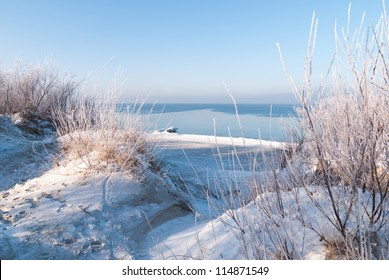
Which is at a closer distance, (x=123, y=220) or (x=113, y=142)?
(x=123, y=220)

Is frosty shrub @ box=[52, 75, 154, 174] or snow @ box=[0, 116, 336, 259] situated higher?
frosty shrub @ box=[52, 75, 154, 174]

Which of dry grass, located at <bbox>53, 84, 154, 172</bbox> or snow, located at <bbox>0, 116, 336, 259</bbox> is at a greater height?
dry grass, located at <bbox>53, 84, 154, 172</bbox>

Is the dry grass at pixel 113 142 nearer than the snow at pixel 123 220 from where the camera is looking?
No

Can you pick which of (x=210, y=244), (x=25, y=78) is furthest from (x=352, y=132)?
(x=25, y=78)

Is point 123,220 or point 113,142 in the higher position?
point 113,142

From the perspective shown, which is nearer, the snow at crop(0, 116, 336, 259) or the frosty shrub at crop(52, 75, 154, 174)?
the snow at crop(0, 116, 336, 259)

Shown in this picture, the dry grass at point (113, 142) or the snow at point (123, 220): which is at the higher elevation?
the dry grass at point (113, 142)

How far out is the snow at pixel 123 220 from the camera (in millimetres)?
2375

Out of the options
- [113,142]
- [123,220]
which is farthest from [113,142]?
[123,220]

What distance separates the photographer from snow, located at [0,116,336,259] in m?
2.38

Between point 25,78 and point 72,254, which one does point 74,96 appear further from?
point 72,254

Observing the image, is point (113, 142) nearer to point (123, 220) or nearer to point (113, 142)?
point (113, 142)

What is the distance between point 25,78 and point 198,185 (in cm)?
820

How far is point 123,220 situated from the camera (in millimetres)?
3410
